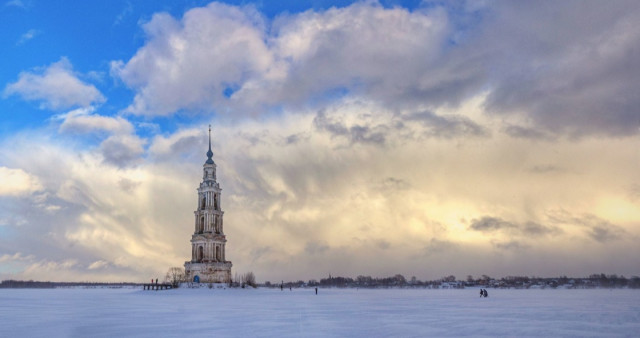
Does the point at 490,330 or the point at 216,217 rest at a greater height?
the point at 216,217

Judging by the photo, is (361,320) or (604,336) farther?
(361,320)

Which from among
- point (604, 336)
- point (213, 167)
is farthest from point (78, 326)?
point (213, 167)

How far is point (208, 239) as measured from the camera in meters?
109

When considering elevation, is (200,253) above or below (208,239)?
below

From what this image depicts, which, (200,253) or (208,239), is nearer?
(208,239)

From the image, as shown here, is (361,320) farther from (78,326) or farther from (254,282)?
(254,282)

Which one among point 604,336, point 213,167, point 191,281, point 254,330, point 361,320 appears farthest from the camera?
point 213,167

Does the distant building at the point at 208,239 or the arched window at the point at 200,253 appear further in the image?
the arched window at the point at 200,253

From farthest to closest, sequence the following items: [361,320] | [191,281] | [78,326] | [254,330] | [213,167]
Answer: [213,167] → [191,281] → [361,320] → [78,326] → [254,330]

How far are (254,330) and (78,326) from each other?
370 inches

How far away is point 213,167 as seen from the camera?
116125 millimetres

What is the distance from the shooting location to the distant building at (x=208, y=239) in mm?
106438

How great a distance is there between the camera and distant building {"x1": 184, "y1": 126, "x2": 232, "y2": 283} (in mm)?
106438

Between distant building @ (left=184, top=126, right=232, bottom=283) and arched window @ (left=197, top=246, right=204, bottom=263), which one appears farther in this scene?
arched window @ (left=197, top=246, right=204, bottom=263)
